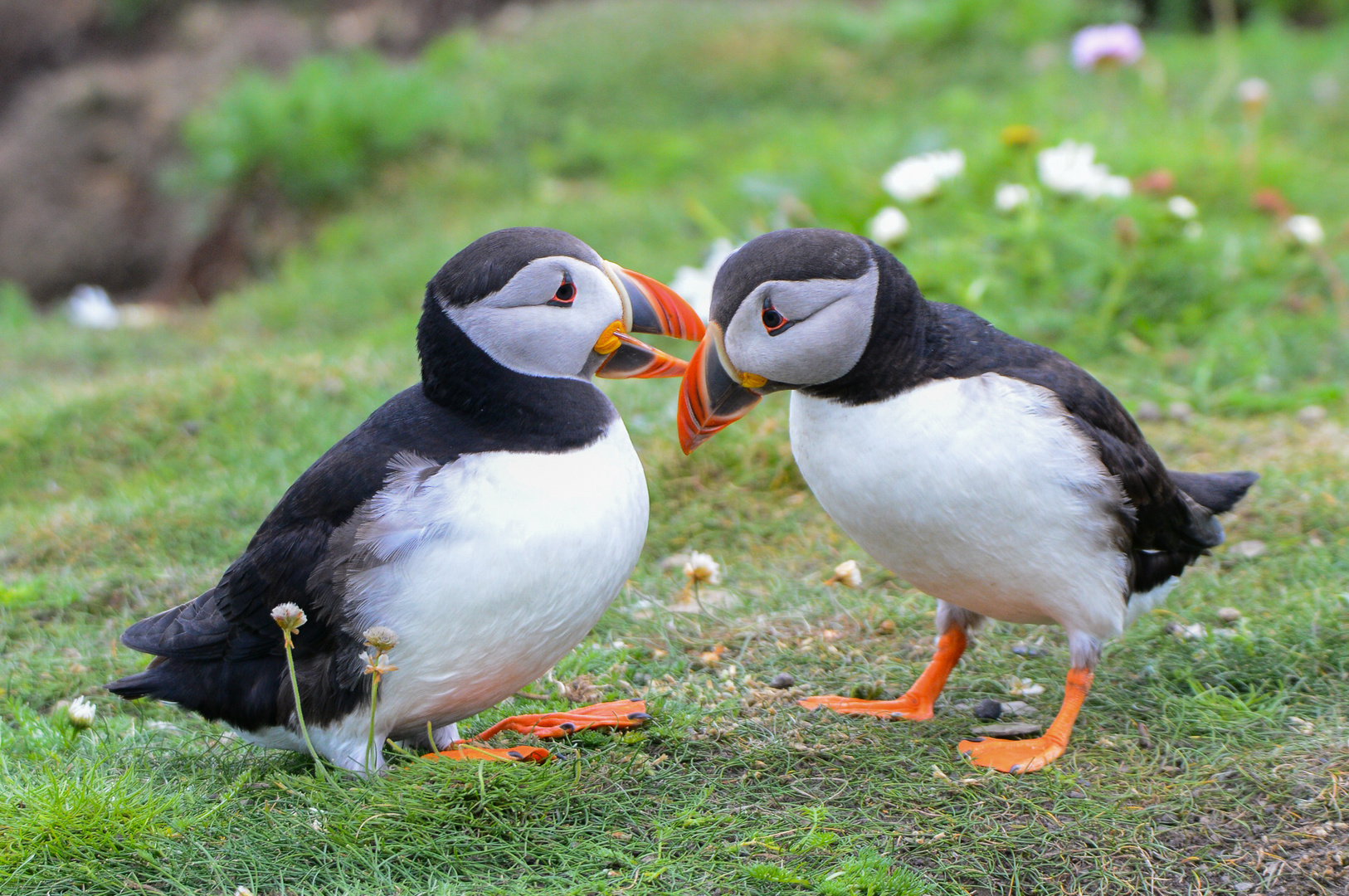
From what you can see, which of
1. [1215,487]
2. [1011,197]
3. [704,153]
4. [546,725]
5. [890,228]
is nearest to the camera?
[546,725]

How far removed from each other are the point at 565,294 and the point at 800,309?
53 cm

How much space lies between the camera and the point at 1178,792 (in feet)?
9.16

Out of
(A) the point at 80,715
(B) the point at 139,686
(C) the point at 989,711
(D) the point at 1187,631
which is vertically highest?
(B) the point at 139,686

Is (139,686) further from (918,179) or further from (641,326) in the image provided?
(918,179)

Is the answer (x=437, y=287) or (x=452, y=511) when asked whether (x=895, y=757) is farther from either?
(x=437, y=287)

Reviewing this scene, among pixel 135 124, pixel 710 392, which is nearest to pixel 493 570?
pixel 710 392

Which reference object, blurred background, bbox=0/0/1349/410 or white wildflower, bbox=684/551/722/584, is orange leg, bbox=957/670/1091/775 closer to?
white wildflower, bbox=684/551/722/584

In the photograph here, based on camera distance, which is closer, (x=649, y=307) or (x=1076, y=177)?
(x=649, y=307)

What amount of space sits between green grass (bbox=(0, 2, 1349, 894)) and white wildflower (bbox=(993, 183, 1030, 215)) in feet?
0.51

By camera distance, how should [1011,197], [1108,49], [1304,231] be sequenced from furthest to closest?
[1108,49], [1011,197], [1304,231]

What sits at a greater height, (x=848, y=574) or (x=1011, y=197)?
(x=848, y=574)

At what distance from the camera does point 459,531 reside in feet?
8.63

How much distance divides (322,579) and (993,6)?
9.18 m

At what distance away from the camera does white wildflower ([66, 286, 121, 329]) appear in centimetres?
844
